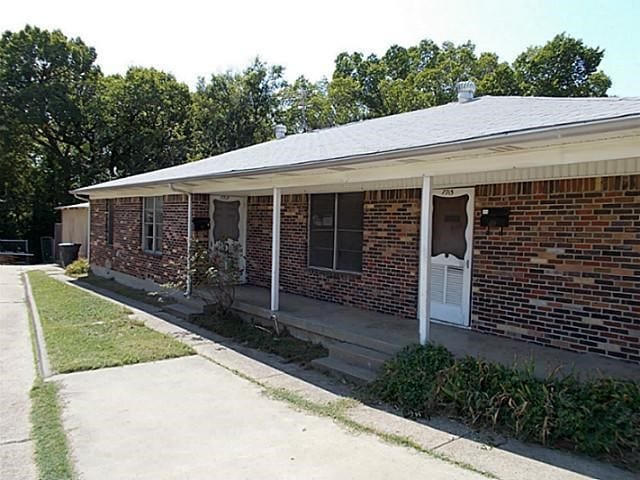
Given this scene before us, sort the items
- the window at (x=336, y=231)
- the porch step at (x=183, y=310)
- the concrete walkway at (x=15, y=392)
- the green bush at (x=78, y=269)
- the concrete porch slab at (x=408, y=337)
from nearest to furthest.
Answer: the concrete walkway at (x=15, y=392) → the concrete porch slab at (x=408, y=337) → the window at (x=336, y=231) → the porch step at (x=183, y=310) → the green bush at (x=78, y=269)

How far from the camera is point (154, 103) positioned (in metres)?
26.4

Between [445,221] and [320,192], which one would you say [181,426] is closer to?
[445,221]

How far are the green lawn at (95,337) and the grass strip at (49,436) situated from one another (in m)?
0.75

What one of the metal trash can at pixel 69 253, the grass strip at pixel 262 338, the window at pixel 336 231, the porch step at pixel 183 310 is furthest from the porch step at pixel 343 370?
the metal trash can at pixel 69 253

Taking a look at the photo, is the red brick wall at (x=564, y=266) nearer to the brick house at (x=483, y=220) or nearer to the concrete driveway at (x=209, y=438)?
the brick house at (x=483, y=220)

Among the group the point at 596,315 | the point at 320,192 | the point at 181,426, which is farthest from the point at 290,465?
the point at 320,192

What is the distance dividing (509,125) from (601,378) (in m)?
2.48

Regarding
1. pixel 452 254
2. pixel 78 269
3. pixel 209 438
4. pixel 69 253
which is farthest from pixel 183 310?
pixel 69 253

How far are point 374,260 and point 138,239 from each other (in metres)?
7.14

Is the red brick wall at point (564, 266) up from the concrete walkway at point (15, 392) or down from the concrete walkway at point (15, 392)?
up

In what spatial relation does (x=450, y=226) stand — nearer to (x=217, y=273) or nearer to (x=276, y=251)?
(x=276, y=251)

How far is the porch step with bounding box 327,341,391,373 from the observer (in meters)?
5.64

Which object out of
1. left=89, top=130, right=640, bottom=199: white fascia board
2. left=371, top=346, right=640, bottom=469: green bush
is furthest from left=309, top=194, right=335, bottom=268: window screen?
left=371, top=346, right=640, bottom=469: green bush

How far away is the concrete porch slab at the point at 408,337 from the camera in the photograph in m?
5.11
